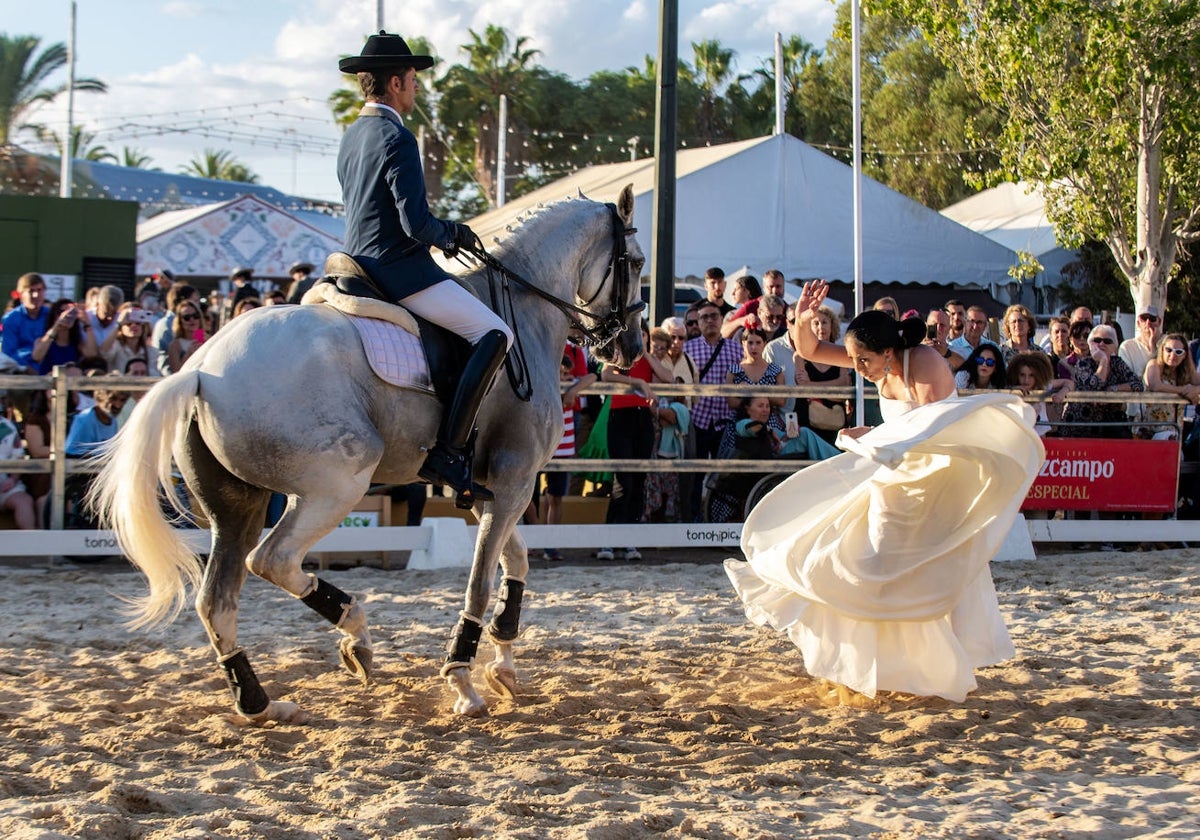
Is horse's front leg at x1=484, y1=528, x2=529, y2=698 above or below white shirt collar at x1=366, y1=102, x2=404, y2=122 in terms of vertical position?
below

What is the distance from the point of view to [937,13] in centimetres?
2005

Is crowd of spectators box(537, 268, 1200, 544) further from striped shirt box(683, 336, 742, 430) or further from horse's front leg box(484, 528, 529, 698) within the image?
horse's front leg box(484, 528, 529, 698)

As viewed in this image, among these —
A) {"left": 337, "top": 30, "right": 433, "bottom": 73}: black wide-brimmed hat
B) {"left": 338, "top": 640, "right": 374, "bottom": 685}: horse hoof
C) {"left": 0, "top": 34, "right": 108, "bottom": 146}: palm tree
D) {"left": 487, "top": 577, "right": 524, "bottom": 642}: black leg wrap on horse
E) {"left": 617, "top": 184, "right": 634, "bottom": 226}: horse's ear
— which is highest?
{"left": 0, "top": 34, "right": 108, "bottom": 146}: palm tree

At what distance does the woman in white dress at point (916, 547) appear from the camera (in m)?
5.66

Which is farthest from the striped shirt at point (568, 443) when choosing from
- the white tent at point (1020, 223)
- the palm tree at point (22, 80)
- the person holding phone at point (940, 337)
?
the palm tree at point (22, 80)

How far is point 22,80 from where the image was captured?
4972 cm

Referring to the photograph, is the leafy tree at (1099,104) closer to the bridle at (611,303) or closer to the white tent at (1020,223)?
the white tent at (1020,223)

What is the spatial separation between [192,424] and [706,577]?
202 inches

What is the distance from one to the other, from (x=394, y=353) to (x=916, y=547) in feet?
8.23

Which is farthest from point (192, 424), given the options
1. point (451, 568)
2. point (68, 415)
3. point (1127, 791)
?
point (68, 415)

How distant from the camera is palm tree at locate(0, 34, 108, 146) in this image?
49.4 metres

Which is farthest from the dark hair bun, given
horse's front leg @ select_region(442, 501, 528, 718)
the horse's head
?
horse's front leg @ select_region(442, 501, 528, 718)

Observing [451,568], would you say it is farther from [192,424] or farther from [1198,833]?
[1198,833]

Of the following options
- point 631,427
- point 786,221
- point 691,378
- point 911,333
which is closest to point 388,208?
point 911,333
